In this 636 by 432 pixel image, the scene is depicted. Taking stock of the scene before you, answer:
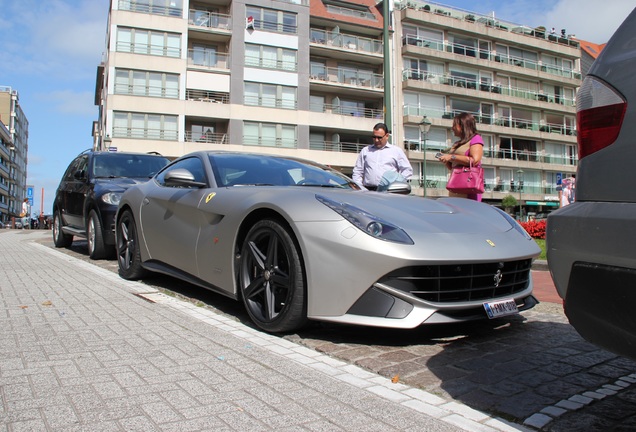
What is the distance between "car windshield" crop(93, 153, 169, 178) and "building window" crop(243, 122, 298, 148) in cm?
2898

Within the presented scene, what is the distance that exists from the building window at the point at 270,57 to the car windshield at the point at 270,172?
116 ft

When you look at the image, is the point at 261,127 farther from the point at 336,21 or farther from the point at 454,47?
the point at 454,47

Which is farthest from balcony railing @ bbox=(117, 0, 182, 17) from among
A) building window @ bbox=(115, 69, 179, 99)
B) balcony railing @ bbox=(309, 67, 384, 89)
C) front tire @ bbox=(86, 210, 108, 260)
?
front tire @ bbox=(86, 210, 108, 260)

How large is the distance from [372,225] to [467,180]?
293 centimetres

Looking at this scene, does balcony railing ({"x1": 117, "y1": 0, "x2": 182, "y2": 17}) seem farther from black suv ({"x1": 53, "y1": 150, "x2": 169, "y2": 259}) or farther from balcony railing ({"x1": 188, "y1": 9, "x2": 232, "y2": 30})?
black suv ({"x1": 53, "y1": 150, "x2": 169, "y2": 259})

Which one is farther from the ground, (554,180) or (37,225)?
(554,180)

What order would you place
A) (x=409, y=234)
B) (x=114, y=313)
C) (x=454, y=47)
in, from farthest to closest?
(x=454, y=47) < (x=114, y=313) < (x=409, y=234)

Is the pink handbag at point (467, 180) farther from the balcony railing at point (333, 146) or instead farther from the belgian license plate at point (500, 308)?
the balcony railing at point (333, 146)

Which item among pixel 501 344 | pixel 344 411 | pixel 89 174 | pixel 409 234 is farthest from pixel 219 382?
pixel 89 174

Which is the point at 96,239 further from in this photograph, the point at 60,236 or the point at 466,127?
the point at 466,127

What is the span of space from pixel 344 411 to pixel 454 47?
48.3m

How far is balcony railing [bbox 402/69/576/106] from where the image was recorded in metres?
44.8

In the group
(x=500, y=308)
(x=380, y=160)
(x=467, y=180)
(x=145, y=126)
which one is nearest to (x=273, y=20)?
(x=145, y=126)

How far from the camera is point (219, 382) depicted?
103 inches
